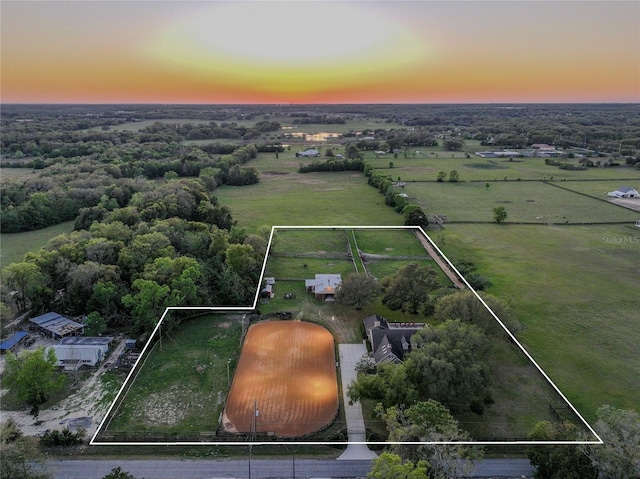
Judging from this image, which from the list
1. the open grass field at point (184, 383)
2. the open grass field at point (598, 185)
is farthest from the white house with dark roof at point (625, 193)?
the open grass field at point (184, 383)

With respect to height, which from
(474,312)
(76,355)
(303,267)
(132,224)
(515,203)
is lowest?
(303,267)

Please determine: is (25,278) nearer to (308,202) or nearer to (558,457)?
(558,457)

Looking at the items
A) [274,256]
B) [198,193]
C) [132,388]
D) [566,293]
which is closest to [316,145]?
[198,193]

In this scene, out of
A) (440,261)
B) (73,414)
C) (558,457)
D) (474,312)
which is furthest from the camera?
(440,261)

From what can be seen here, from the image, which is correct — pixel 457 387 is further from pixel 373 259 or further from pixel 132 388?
pixel 373 259

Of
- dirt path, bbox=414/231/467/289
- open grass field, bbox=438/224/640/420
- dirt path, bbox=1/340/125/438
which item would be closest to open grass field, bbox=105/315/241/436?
dirt path, bbox=1/340/125/438

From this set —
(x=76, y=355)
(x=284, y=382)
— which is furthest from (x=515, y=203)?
(x=76, y=355)

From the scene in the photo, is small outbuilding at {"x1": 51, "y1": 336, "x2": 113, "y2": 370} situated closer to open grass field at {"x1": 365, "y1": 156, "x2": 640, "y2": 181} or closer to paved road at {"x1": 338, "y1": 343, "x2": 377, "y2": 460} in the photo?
paved road at {"x1": 338, "y1": 343, "x2": 377, "y2": 460}
